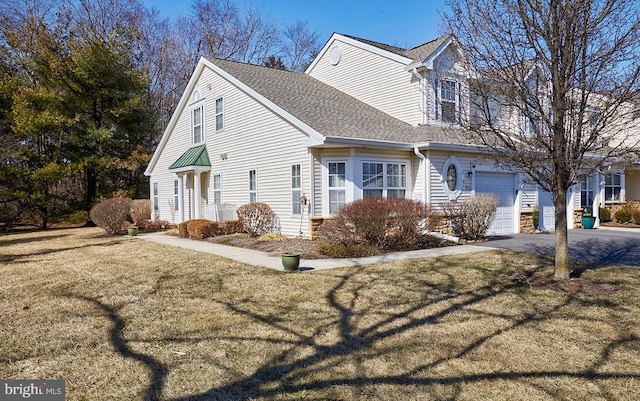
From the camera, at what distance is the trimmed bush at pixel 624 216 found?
1736cm

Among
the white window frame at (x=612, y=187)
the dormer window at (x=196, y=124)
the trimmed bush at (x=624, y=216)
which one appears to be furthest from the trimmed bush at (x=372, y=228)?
Result: the white window frame at (x=612, y=187)

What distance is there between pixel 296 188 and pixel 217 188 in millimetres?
5598

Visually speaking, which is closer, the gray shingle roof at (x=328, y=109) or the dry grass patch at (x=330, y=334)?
the dry grass patch at (x=330, y=334)

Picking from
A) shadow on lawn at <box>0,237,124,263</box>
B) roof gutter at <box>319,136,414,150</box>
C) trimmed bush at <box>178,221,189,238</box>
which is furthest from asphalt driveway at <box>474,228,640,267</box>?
shadow on lawn at <box>0,237,124,263</box>

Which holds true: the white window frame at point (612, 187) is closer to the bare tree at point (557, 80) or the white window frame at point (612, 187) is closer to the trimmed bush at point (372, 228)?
the trimmed bush at point (372, 228)

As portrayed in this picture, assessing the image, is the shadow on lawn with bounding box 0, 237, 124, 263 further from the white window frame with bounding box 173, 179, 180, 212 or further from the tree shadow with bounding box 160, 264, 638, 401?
the tree shadow with bounding box 160, 264, 638, 401

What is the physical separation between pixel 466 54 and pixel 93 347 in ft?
21.7

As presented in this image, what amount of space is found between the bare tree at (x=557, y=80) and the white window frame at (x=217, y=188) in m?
12.2

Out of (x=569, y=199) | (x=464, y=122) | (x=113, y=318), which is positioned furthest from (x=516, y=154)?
(x=569, y=199)

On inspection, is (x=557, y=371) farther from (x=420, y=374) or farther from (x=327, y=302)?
(x=327, y=302)

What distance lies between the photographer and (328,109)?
14.4 meters

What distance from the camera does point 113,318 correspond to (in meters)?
5.30

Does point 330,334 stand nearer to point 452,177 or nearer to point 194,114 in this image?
point 452,177

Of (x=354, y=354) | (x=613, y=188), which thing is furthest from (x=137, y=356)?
(x=613, y=188)
